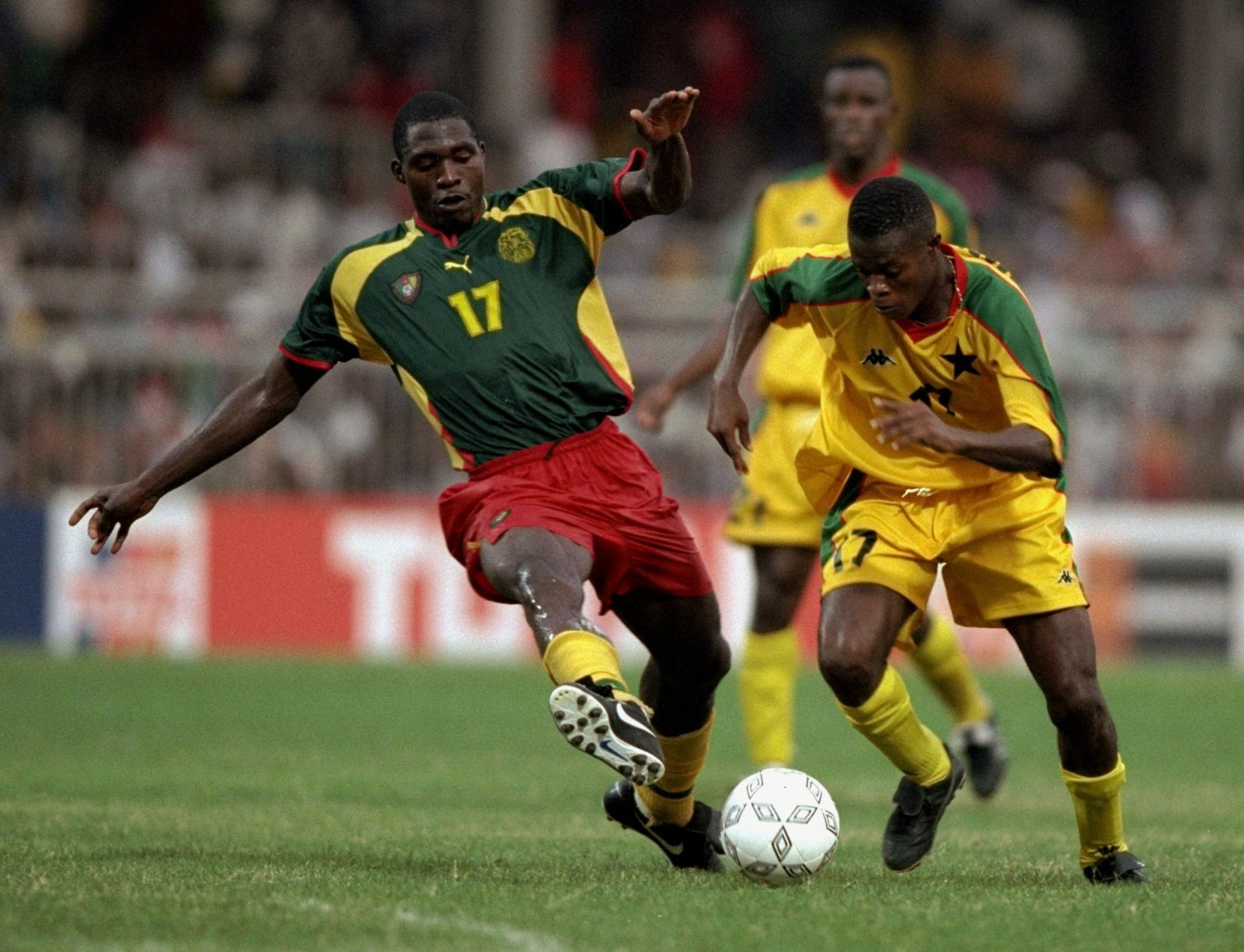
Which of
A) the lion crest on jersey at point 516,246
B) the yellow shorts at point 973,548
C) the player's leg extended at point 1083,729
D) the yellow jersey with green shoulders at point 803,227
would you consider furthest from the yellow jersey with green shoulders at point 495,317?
the yellow jersey with green shoulders at point 803,227

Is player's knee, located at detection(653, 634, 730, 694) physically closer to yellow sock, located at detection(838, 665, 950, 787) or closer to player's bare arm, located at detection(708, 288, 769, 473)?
yellow sock, located at detection(838, 665, 950, 787)

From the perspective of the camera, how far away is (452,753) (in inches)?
452

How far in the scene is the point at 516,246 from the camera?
23.5 feet

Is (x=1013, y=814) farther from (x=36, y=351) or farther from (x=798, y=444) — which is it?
(x=36, y=351)

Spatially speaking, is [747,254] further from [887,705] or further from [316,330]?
[887,705]

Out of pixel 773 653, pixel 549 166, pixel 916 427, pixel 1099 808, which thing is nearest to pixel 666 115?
pixel 916 427

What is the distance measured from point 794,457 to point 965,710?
4.91ft

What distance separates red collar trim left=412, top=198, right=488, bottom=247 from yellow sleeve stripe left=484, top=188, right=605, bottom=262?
1.0 inches

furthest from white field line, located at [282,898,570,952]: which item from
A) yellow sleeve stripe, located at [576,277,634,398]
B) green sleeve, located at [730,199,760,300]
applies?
green sleeve, located at [730,199,760,300]

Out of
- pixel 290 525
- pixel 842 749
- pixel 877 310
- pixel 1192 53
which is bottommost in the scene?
pixel 842 749

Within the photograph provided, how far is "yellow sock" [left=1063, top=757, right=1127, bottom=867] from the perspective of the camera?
22.3 feet

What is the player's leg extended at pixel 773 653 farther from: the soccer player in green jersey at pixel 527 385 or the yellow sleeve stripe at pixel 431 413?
the yellow sleeve stripe at pixel 431 413

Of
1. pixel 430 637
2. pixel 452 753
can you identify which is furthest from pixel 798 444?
pixel 430 637

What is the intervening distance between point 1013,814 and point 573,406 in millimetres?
3725
